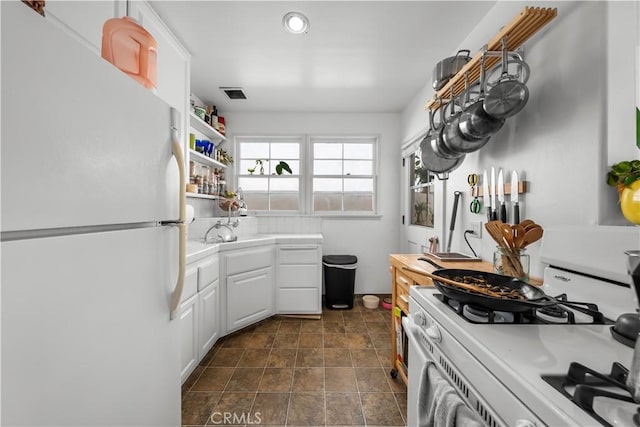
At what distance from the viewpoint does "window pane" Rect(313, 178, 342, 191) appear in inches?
143

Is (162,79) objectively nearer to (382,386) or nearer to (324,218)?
(324,218)

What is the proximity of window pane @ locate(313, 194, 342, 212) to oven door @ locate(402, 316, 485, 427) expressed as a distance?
108 inches

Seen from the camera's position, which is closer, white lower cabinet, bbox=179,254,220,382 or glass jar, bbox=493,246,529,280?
glass jar, bbox=493,246,529,280

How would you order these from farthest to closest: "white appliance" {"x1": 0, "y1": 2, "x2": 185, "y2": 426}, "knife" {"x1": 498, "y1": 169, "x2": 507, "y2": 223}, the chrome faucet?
the chrome faucet → "knife" {"x1": 498, "y1": 169, "x2": 507, "y2": 223} → "white appliance" {"x1": 0, "y1": 2, "x2": 185, "y2": 426}

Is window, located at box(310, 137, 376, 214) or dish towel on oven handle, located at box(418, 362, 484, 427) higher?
window, located at box(310, 137, 376, 214)

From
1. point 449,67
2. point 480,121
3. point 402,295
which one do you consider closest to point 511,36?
point 480,121

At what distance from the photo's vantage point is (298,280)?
9.39ft

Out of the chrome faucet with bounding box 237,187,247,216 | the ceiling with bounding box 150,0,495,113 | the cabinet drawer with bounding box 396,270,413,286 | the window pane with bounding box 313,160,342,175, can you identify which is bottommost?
the cabinet drawer with bounding box 396,270,413,286

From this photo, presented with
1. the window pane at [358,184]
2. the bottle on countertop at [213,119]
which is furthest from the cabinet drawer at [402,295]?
the bottle on countertop at [213,119]

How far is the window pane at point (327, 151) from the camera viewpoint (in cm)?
363

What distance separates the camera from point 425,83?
2.71m

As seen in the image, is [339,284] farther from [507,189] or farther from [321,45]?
[321,45]

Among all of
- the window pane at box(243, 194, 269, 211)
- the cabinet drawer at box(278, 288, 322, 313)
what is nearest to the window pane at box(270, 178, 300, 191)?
the window pane at box(243, 194, 269, 211)

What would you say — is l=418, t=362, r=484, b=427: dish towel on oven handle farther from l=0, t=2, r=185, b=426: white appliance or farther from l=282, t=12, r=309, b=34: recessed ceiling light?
l=282, t=12, r=309, b=34: recessed ceiling light
